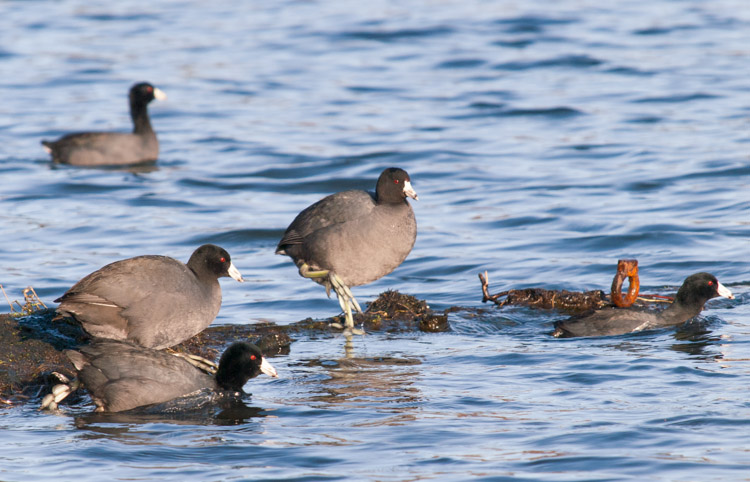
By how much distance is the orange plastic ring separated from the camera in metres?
8.96

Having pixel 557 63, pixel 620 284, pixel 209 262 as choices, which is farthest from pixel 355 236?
pixel 557 63

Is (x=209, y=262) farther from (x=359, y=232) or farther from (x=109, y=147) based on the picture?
(x=109, y=147)

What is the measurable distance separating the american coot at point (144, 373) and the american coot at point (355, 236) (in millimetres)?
1873

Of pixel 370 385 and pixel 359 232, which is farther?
pixel 359 232

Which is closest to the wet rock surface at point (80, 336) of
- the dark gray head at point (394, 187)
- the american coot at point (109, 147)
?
the dark gray head at point (394, 187)

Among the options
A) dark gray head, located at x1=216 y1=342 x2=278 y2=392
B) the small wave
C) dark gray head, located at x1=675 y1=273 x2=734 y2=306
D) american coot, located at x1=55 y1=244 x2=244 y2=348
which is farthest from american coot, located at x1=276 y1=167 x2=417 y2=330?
the small wave

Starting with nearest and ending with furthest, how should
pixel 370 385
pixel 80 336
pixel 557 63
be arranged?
pixel 370 385 < pixel 80 336 < pixel 557 63

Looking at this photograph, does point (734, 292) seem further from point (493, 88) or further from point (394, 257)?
point (493, 88)

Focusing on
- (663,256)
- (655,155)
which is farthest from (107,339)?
(655,155)

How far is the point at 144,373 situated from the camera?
682 cm

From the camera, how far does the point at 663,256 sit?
38.4 feet

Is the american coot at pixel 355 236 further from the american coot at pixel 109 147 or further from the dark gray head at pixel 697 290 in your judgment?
the american coot at pixel 109 147

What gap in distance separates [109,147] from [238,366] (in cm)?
1107

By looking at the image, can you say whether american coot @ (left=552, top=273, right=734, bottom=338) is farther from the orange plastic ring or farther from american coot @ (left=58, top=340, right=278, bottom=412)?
american coot @ (left=58, top=340, right=278, bottom=412)
